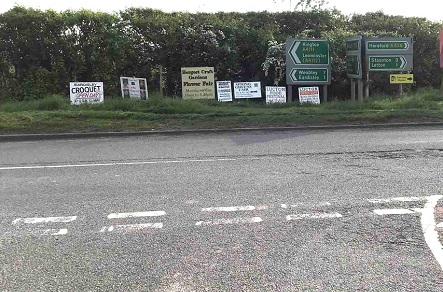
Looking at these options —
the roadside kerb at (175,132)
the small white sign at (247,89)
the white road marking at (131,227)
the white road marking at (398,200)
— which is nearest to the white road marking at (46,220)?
the white road marking at (131,227)

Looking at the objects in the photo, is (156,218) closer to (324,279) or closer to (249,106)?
(324,279)

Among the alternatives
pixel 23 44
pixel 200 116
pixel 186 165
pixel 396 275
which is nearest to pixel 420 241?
pixel 396 275

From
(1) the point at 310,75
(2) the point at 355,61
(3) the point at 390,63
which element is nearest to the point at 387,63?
(3) the point at 390,63

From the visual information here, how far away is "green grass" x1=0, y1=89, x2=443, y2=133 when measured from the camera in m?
12.9

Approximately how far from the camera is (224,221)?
16.6 ft

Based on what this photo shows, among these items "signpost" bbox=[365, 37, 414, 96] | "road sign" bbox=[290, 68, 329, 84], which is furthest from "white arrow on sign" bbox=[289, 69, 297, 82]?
"signpost" bbox=[365, 37, 414, 96]

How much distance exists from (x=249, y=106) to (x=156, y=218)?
467 inches

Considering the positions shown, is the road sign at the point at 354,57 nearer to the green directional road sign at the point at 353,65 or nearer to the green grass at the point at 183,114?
the green directional road sign at the point at 353,65

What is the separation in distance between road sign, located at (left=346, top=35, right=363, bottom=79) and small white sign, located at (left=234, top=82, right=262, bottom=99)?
344 cm

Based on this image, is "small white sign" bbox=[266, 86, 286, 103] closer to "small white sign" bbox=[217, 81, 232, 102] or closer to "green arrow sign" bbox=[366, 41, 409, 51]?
"small white sign" bbox=[217, 81, 232, 102]

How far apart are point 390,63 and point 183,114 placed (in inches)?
312

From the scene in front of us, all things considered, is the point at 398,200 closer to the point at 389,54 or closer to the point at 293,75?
the point at 293,75

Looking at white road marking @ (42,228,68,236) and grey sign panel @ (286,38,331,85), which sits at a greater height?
grey sign panel @ (286,38,331,85)

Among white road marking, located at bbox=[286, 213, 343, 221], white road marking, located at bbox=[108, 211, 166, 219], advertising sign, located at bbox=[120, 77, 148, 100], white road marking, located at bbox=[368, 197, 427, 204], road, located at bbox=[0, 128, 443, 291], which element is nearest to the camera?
road, located at bbox=[0, 128, 443, 291]
